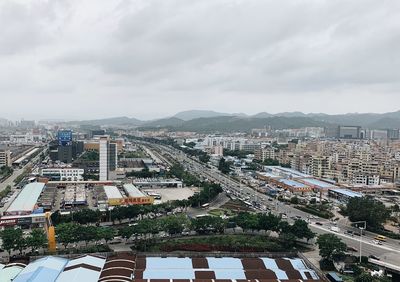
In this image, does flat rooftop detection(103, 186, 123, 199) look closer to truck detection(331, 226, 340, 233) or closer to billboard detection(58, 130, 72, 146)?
truck detection(331, 226, 340, 233)

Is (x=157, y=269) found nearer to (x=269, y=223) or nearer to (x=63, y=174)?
(x=269, y=223)

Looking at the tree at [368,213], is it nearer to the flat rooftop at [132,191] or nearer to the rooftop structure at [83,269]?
the flat rooftop at [132,191]

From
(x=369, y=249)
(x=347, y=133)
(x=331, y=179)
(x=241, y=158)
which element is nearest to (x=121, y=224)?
Result: (x=369, y=249)

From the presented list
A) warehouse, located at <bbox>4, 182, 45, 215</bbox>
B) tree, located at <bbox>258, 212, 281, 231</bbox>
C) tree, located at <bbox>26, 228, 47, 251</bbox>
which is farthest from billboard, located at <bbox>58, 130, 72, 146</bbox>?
tree, located at <bbox>258, 212, 281, 231</bbox>

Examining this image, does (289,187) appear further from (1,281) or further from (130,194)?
(1,281)

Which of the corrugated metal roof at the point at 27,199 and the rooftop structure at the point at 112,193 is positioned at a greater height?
the corrugated metal roof at the point at 27,199

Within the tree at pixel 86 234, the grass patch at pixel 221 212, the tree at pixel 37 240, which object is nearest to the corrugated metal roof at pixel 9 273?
the tree at pixel 37 240
